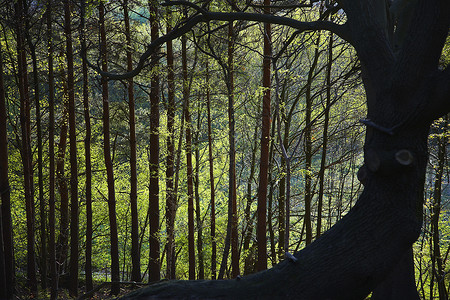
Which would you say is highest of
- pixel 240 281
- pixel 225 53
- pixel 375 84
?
pixel 225 53

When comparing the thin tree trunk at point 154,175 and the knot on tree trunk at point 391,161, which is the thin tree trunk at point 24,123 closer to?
the thin tree trunk at point 154,175

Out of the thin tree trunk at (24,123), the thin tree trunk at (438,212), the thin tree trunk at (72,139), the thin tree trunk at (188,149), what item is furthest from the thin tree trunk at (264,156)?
the thin tree trunk at (24,123)

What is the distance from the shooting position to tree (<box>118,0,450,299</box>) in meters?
2.27

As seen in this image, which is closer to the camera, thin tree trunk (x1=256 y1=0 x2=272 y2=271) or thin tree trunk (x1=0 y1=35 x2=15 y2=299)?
thin tree trunk (x1=0 y1=35 x2=15 y2=299)

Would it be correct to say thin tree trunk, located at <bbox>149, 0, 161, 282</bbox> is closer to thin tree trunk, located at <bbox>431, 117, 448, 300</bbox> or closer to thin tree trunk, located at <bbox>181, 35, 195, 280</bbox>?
thin tree trunk, located at <bbox>181, 35, 195, 280</bbox>

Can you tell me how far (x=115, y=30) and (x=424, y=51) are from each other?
770 cm

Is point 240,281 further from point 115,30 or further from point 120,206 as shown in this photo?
point 120,206

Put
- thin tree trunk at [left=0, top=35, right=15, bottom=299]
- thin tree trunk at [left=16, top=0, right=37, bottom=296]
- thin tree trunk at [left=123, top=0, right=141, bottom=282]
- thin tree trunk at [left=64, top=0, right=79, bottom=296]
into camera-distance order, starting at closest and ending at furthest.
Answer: thin tree trunk at [left=0, top=35, right=15, bottom=299]
thin tree trunk at [left=16, top=0, right=37, bottom=296]
thin tree trunk at [left=64, top=0, right=79, bottom=296]
thin tree trunk at [left=123, top=0, right=141, bottom=282]

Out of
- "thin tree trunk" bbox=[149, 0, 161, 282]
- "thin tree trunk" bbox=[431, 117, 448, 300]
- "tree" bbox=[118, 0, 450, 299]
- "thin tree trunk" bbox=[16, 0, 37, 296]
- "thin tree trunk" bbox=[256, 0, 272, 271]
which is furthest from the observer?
"thin tree trunk" bbox=[149, 0, 161, 282]

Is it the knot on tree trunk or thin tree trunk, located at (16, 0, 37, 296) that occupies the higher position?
thin tree trunk, located at (16, 0, 37, 296)

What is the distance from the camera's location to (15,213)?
45.8 ft

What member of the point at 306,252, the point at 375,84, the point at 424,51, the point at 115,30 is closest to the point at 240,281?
the point at 306,252

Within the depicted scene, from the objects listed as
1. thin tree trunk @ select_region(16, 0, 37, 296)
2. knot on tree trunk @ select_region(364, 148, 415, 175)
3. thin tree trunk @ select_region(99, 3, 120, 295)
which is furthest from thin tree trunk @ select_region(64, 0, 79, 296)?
knot on tree trunk @ select_region(364, 148, 415, 175)

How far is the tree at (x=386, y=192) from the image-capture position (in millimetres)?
2273
